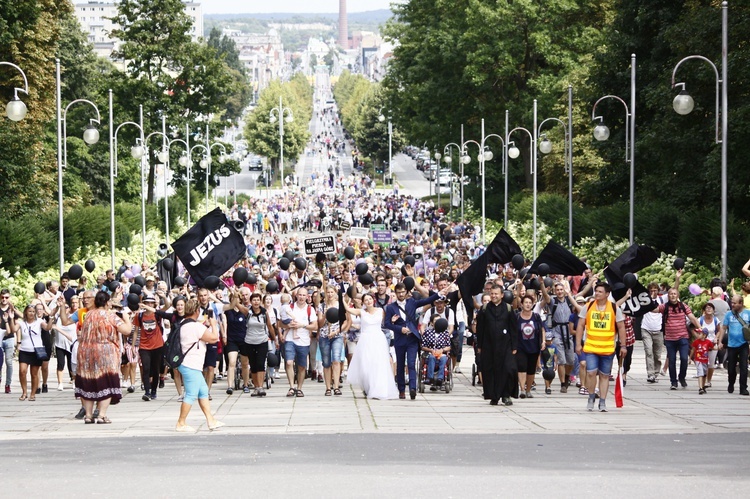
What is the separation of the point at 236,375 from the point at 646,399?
6067 millimetres

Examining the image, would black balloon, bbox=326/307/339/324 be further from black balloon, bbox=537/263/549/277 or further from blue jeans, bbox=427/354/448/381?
black balloon, bbox=537/263/549/277

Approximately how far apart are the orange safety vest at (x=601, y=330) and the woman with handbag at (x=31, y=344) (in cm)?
803

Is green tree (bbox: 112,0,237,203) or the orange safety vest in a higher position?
green tree (bbox: 112,0,237,203)

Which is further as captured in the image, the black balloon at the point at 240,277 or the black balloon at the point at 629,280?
the black balloon at the point at 240,277

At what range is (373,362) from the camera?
19.5 m

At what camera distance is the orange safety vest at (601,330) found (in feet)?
57.7

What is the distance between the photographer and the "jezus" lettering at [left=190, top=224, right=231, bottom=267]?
22141mm

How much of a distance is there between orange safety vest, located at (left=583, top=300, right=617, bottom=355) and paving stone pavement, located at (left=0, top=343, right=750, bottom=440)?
83 centimetres

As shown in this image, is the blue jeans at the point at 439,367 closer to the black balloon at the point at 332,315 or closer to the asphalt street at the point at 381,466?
the black balloon at the point at 332,315

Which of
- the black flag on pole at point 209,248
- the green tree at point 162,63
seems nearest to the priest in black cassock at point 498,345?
the black flag on pole at point 209,248

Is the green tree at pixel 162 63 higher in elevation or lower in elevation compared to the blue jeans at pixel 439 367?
higher

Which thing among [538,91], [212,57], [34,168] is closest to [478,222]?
[538,91]

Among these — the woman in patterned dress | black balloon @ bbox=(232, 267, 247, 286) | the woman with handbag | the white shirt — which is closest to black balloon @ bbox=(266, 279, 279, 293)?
black balloon @ bbox=(232, 267, 247, 286)

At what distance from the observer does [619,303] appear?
60.8 ft
